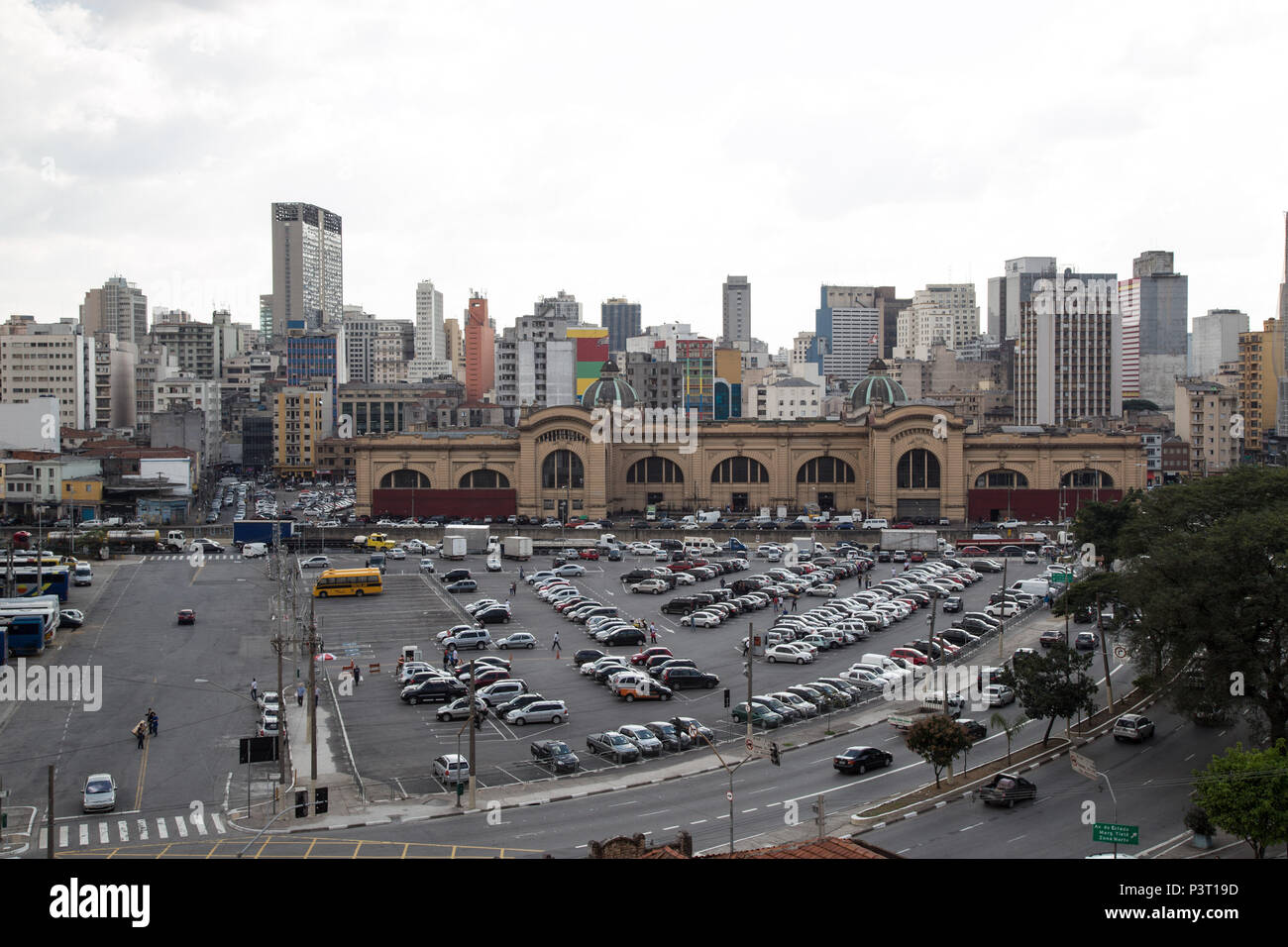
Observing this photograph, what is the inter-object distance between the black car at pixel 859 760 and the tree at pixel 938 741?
233 cm

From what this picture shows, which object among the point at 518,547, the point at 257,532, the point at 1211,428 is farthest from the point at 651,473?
the point at 1211,428

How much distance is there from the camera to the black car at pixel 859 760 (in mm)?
31969

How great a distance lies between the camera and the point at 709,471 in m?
91.6

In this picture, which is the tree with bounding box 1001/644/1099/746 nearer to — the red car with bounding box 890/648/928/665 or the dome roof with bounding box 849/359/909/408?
the red car with bounding box 890/648/928/665

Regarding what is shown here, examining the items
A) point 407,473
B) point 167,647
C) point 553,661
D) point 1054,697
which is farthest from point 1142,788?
point 407,473

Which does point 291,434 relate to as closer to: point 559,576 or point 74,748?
point 559,576

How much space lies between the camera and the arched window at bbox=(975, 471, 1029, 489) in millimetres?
88500

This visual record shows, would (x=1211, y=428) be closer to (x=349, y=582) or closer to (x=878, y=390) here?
(x=878, y=390)

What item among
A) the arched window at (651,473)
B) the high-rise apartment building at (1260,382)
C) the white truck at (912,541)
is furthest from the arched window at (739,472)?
the high-rise apartment building at (1260,382)

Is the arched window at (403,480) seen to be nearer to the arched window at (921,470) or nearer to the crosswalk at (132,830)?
the arched window at (921,470)

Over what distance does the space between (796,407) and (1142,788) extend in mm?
130018

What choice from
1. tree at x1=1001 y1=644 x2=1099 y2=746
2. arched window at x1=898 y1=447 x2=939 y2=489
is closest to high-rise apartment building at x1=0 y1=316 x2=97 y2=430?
arched window at x1=898 y1=447 x2=939 y2=489

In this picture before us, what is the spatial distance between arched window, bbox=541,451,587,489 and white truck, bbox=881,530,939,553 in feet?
77.4

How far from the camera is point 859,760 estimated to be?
3203 centimetres
